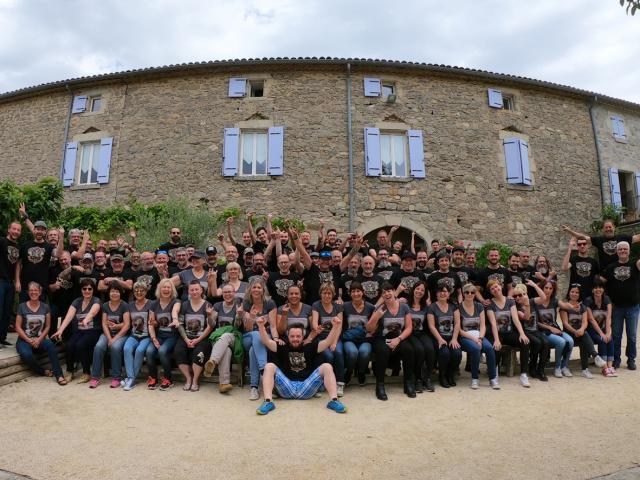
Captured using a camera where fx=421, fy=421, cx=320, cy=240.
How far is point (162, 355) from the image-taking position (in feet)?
→ 15.6

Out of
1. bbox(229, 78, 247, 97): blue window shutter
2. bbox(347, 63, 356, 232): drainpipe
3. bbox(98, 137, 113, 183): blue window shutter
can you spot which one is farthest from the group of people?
bbox(229, 78, 247, 97): blue window shutter

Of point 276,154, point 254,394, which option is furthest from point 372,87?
point 254,394

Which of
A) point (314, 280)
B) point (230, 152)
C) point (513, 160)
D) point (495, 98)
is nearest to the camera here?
point (314, 280)

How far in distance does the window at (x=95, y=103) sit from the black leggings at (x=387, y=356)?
11.5 meters

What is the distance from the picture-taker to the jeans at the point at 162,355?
15.7ft

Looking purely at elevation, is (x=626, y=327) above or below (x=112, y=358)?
above

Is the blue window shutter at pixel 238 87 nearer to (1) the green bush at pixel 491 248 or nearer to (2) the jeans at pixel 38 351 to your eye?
(1) the green bush at pixel 491 248

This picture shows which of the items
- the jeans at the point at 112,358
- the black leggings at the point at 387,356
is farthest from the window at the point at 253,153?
the black leggings at the point at 387,356

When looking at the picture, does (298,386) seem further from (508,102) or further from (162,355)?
(508,102)

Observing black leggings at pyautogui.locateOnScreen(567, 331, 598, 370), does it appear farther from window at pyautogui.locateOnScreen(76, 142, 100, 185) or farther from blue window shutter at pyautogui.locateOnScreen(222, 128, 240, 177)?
window at pyautogui.locateOnScreen(76, 142, 100, 185)

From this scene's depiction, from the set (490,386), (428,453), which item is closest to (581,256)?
(490,386)

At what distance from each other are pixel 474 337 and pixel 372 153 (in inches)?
277

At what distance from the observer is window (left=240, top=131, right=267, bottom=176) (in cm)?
1132

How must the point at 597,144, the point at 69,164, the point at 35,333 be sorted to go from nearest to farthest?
the point at 35,333, the point at 69,164, the point at 597,144
